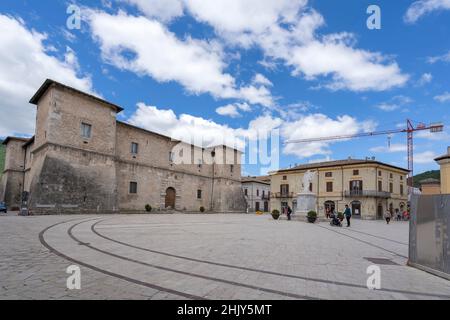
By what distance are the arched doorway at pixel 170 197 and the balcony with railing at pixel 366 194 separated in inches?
958

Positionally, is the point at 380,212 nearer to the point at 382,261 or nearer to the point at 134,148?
→ the point at 134,148

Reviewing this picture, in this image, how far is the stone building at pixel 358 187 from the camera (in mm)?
36094

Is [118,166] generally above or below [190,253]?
above

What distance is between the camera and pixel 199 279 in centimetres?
458

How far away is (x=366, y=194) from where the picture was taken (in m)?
35.8

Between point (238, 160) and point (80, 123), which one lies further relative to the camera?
point (238, 160)

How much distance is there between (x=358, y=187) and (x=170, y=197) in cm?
2608

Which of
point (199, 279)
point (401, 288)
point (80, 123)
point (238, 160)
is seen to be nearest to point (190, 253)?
point (199, 279)

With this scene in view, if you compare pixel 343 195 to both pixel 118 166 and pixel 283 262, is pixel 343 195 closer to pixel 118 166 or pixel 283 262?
pixel 118 166

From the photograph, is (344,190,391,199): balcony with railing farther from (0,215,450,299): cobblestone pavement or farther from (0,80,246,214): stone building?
(0,215,450,299): cobblestone pavement

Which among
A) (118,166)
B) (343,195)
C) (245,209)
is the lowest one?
(245,209)

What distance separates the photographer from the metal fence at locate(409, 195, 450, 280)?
5.14 m

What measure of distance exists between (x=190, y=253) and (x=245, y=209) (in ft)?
127
